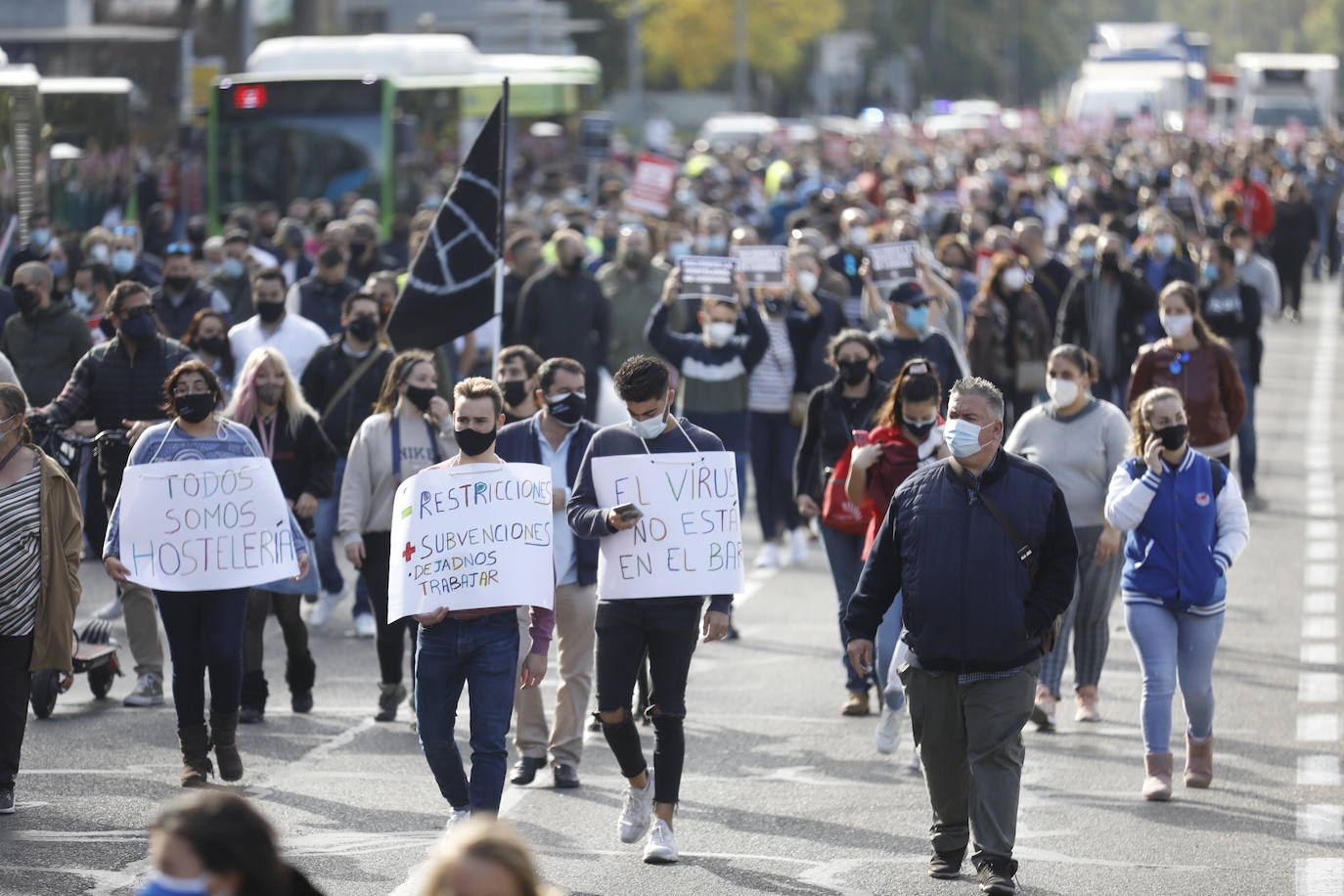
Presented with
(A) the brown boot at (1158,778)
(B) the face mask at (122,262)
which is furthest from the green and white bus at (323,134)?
(A) the brown boot at (1158,778)

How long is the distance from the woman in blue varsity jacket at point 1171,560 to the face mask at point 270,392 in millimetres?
3767

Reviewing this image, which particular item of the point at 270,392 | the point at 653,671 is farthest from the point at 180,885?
the point at 270,392

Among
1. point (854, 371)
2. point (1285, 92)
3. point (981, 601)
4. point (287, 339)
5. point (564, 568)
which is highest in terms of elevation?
point (1285, 92)

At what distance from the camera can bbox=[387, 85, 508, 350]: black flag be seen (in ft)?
39.1

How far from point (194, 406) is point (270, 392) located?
4.83ft

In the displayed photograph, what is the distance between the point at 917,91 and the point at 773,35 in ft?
65.7

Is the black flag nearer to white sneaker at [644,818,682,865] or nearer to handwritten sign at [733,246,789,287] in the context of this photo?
handwritten sign at [733,246,789,287]

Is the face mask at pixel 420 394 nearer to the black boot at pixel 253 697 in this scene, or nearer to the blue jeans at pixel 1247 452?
the black boot at pixel 253 697

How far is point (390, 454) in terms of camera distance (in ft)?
34.7

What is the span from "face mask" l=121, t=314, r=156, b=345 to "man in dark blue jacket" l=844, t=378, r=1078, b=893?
4789mm

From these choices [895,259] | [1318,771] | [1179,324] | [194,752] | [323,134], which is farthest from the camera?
[323,134]

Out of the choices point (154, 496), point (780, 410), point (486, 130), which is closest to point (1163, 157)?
point (780, 410)

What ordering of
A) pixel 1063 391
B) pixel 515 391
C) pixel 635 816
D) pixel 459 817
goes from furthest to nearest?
1. pixel 515 391
2. pixel 1063 391
3. pixel 635 816
4. pixel 459 817

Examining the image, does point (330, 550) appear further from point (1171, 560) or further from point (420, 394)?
point (1171, 560)
